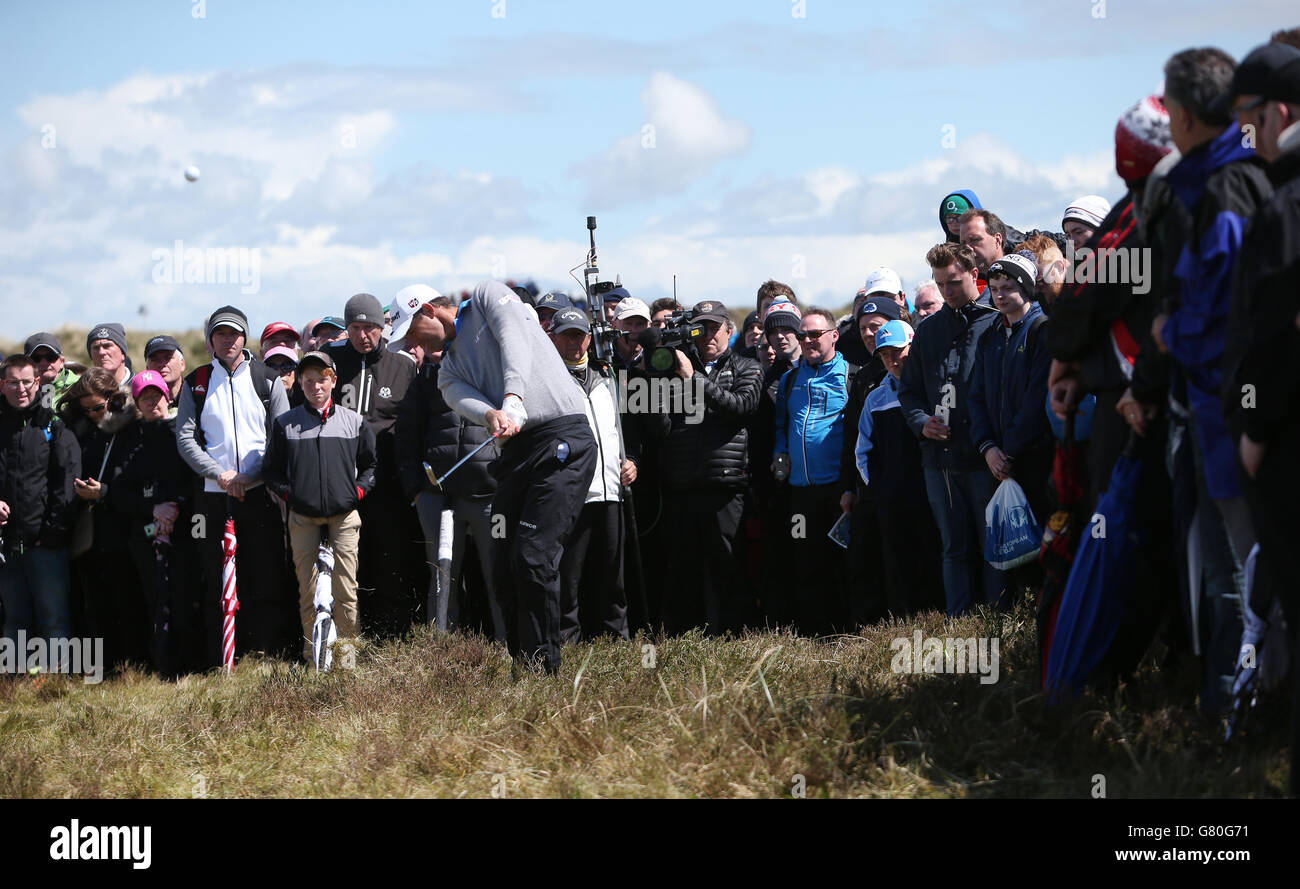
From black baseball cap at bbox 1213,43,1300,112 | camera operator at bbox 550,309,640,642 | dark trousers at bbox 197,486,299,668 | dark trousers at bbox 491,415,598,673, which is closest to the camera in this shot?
black baseball cap at bbox 1213,43,1300,112

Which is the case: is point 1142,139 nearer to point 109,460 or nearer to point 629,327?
point 629,327

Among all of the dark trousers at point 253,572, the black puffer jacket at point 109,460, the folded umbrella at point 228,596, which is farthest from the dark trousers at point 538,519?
the black puffer jacket at point 109,460

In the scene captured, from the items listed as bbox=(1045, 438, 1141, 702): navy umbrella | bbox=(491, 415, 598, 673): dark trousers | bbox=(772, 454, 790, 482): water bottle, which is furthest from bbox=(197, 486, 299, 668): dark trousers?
bbox=(1045, 438, 1141, 702): navy umbrella

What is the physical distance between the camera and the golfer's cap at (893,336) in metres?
9.47

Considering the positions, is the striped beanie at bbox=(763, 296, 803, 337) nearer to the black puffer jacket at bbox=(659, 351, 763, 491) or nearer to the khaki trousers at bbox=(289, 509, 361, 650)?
the black puffer jacket at bbox=(659, 351, 763, 491)

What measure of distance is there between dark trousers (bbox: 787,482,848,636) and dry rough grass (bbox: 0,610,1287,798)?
189 cm

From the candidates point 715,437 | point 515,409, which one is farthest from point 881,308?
point 515,409

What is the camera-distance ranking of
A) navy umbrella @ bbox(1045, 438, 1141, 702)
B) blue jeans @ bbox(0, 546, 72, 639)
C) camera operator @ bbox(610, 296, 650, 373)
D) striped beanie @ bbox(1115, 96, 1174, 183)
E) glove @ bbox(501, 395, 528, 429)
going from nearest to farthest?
navy umbrella @ bbox(1045, 438, 1141, 702) → striped beanie @ bbox(1115, 96, 1174, 183) → glove @ bbox(501, 395, 528, 429) → blue jeans @ bbox(0, 546, 72, 639) → camera operator @ bbox(610, 296, 650, 373)

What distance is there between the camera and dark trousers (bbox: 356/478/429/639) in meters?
10.1

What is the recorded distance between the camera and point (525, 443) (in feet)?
24.7

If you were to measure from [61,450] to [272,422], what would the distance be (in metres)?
1.73

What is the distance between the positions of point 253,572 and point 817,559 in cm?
414

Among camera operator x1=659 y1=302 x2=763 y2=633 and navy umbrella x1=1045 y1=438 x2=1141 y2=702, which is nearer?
navy umbrella x1=1045 y1=438 x2=1141 y2=702
